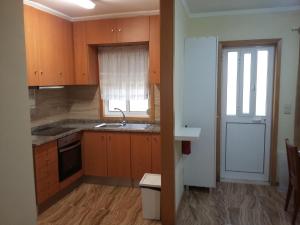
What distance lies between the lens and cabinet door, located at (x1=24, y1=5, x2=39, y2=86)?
317 centimetres

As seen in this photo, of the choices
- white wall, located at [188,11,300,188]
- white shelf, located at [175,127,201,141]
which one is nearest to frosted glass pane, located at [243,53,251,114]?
white wall, located at [188,11,300,188]

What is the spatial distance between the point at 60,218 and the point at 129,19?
9.29 ft

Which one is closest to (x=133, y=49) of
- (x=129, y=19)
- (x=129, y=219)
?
(x=129, y=19)

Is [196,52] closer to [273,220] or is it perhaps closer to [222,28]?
[222,28]

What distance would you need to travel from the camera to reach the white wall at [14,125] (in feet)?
3.22

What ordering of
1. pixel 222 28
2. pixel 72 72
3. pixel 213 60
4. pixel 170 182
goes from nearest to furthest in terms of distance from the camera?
pixel 170 182
pixel 213 60
pixel 222 28
pixel 72 72

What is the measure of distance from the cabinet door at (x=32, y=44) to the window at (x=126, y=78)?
1190 mm

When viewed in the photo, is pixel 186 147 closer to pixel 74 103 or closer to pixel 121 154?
pixel 121 154

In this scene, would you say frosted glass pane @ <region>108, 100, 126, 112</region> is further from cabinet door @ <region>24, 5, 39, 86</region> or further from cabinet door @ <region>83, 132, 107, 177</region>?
cabinet door @ <region>24, 5, 39, 86</region>

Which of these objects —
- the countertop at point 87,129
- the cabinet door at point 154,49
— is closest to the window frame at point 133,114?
the countertop at point 87,129

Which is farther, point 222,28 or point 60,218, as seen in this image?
point 222,28

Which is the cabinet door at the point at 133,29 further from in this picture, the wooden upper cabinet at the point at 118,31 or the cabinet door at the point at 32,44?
the cabinet door at the point at 32,44

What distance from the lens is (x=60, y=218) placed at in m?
3.04

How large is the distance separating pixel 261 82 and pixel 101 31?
2.52 metres
